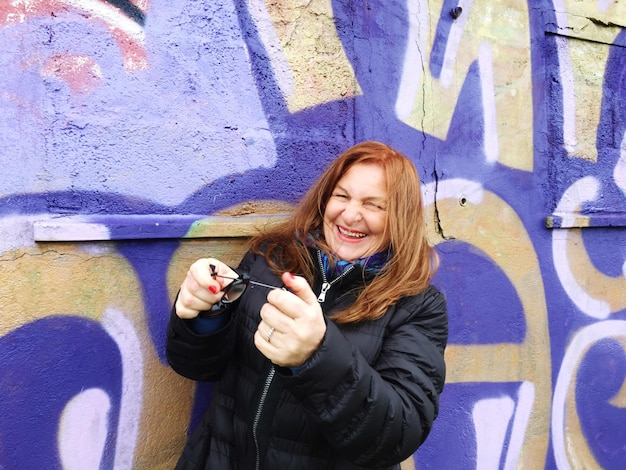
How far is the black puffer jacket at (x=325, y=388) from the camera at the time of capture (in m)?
1.27

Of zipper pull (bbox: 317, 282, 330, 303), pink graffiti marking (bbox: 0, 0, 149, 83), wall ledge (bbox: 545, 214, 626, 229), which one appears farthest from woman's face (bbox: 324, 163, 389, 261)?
wall ledge (bbox: 545, 214, 626, 229)

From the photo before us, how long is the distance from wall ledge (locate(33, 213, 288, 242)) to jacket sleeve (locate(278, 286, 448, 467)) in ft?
2.51

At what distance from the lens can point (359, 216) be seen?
1673 mm

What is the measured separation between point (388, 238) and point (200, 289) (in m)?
0.61

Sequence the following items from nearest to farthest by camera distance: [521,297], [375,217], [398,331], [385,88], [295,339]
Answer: [295,339] → [398,331] → [375,217] → [385,88] → [521,297]

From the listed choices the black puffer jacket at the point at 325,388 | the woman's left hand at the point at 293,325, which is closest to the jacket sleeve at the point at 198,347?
the black puffer jacket at the point at 325,388

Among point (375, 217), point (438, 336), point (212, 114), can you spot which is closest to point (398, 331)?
point (438, 336)

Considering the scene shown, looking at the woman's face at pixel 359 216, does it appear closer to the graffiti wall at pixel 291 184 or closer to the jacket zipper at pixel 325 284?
the jacket zipper at pixel 325 284

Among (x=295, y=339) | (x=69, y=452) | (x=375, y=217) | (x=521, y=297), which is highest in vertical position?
A: (x=375, y=217)

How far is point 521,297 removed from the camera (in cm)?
271

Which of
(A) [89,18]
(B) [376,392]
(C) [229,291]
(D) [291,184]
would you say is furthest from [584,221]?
(A) [89,18]

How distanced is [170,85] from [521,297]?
1945mm

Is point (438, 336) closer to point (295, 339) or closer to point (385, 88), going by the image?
point (295, 339)

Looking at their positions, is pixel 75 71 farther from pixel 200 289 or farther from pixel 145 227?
pixel 200 289
